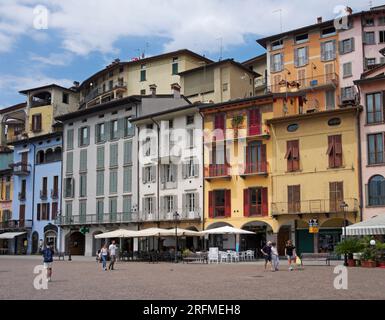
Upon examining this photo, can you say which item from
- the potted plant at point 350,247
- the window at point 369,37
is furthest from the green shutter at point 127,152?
the potted plant at point 350,247

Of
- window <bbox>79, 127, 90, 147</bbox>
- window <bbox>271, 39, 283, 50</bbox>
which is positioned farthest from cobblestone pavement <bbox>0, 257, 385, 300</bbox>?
window <bbox>271, 39, 283, 50</bbox>

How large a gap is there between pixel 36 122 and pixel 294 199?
125ft

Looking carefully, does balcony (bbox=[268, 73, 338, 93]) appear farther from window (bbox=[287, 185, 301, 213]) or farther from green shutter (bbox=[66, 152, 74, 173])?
green shutter (bbox=[66, 152, 74, 173])

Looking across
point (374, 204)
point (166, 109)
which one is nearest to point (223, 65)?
point (166, 109)

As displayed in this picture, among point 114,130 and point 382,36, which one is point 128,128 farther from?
point 382,36

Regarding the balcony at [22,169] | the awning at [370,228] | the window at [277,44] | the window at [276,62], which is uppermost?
the window at [277,44]

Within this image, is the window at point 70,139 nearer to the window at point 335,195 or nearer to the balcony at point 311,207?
the balcony at point 311,207

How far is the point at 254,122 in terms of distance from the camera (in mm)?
43625

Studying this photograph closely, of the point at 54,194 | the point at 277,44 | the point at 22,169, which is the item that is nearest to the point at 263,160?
the point at 277,44

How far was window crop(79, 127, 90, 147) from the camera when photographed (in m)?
55.6

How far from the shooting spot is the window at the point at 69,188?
183 ft

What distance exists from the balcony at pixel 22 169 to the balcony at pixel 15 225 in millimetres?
4863

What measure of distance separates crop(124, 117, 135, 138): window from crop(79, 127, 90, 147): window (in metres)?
5.07

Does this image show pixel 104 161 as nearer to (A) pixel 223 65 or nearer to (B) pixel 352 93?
(A) pixel 223 65
